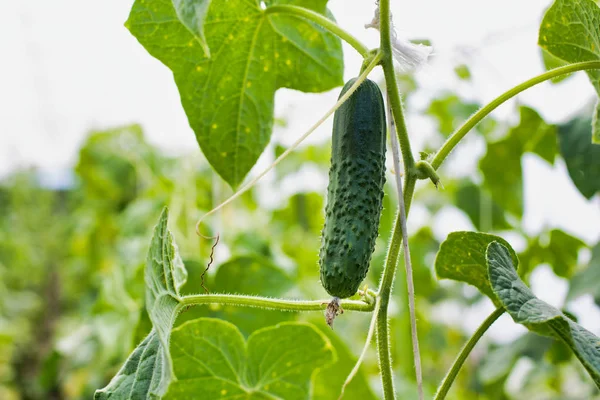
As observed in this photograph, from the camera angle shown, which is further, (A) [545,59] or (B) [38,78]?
(B) [38,78]

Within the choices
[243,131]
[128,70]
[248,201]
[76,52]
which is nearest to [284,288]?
[243,131]

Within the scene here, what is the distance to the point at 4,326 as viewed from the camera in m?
5.08

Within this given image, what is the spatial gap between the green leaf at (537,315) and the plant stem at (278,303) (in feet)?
0.54

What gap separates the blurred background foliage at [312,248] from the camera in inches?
58.3

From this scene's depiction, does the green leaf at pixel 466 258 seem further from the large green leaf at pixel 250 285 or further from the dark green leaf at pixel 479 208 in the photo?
the dark green leaf at pixel 479 208

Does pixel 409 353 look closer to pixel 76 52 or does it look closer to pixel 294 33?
pixel 294 33

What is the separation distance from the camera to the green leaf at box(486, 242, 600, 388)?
2.14 ft

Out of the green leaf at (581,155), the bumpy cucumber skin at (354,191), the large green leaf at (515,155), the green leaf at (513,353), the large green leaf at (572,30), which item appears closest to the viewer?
the bumpy cucumber skin at (354,191)

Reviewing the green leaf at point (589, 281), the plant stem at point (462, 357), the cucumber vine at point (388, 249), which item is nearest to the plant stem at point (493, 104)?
the cucumber vine at point (388, 249)

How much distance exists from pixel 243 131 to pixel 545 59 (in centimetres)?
71

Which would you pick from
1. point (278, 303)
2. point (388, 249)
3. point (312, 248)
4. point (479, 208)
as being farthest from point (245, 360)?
point (312, 248)

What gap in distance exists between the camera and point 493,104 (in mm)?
845

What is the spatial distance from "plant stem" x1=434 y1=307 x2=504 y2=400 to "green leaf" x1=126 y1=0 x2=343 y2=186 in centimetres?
46

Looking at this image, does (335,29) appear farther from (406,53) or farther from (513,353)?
(513,353)
